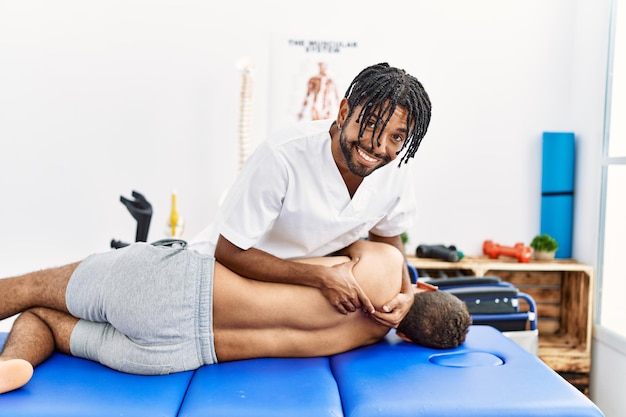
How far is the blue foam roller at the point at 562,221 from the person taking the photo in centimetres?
A: 377

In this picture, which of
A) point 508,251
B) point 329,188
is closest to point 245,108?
point 508,251

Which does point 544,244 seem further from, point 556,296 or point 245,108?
point 245,108

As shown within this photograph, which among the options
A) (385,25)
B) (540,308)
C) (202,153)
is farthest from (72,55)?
(540,308)

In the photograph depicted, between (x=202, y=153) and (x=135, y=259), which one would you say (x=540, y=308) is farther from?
(x=135, y=259)

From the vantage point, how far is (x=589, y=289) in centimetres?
342

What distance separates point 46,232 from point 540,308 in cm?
273

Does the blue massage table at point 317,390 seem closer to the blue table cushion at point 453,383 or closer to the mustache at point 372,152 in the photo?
the blue table cushion at point 453,383

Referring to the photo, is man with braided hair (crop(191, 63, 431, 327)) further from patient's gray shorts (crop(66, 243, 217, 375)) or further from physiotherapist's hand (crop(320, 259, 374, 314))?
patient's gray shorts (crop(66, 243, 217, 375))

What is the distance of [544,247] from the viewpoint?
3.62m

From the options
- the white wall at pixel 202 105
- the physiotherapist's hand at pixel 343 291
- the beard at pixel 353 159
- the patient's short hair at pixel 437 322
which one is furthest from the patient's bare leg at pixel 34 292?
the white wall at pixel 202 105

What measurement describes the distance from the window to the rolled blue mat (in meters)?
0.31

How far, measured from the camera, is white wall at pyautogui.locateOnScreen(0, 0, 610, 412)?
377cm

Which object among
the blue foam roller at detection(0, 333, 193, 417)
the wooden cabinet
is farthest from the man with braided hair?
the wooden cabinet

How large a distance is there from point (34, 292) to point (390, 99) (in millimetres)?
1066
